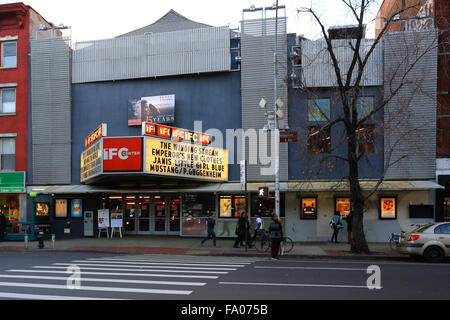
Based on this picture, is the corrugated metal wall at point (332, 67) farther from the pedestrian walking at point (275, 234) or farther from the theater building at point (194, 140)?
the pedestrian walking at point (275, 234)

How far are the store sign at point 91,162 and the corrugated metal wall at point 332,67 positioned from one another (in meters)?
11.2

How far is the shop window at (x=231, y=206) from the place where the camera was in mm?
23109

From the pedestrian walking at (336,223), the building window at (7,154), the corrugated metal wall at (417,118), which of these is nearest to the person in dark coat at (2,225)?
the building window at (7,154)

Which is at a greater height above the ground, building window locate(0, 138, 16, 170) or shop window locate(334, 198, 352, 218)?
building window locate(0, 138, 16, 170)

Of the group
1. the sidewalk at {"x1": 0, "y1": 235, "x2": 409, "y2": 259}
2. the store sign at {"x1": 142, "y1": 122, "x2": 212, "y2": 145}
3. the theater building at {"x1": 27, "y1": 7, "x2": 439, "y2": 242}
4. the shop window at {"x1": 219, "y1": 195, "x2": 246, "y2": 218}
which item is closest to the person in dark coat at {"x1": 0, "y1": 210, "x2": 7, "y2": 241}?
the sidewalk at {"x1": 0, "y1": 235, "x2": 409, "y2": 259}

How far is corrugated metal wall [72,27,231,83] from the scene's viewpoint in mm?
23359

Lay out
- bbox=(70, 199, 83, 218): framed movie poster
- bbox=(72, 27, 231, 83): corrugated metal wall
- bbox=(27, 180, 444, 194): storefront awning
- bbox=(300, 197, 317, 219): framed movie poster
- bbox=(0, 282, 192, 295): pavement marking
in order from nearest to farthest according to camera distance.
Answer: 1. bbox=(0, 282, 192, 295): pavement marking
2. bbox=(27, 180, 444, 194): storefront awning
3. bbox=(300, 197, 317, 219): framed movie poster
4. bbox=(72, 27, 231, 83): corrugated metal wall
5. bbox=(70, 199, 83, 218): framed movie poster

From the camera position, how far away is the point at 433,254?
1537cm

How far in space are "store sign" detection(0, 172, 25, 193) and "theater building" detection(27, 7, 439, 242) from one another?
30.5 inches

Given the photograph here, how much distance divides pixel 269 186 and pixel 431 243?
28.1ft

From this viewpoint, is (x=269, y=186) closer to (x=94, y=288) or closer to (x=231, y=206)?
(x=231, y=206)

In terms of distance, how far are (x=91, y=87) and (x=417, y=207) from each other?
19419 mm

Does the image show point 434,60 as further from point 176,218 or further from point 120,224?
point 120,224

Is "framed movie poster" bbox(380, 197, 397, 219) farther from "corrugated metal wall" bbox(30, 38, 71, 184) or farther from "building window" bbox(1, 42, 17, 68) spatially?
"building window" bbox(1, 42, 17, 68)
